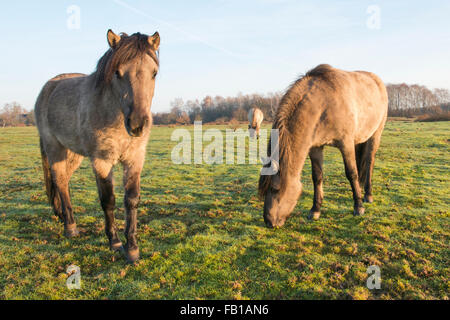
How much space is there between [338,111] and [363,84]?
1638mm

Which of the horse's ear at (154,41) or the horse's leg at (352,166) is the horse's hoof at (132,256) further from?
the horse's leg at (352,166)

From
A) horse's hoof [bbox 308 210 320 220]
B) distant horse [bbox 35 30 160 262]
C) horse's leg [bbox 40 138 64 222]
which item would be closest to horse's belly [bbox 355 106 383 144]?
horse's hoof [bbox 308 210 320 220]

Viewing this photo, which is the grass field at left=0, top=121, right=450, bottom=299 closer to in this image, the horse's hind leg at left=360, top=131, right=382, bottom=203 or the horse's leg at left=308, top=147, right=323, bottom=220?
the horse's leg at left=308, top=147, right=323, bottom=220

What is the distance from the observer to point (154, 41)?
3438 mm

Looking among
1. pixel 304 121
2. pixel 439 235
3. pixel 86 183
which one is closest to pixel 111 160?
pixel 304 121

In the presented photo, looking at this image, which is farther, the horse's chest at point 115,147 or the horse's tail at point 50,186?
the horse's tail at point 50,186

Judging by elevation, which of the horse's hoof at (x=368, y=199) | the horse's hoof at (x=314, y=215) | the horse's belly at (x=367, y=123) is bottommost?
the horse's hoof at (x=314, y=215)

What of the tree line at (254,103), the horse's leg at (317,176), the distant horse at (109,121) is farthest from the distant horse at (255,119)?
the tree line at (254,103)

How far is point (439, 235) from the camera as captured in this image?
4.39 metres

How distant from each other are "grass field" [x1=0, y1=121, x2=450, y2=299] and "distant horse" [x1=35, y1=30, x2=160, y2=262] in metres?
0.55

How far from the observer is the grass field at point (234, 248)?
10.1 feet

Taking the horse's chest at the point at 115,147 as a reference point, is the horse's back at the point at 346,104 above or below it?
above

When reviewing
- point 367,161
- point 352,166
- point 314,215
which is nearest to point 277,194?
point 314,215

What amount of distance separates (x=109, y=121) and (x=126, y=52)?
0.95 metres
